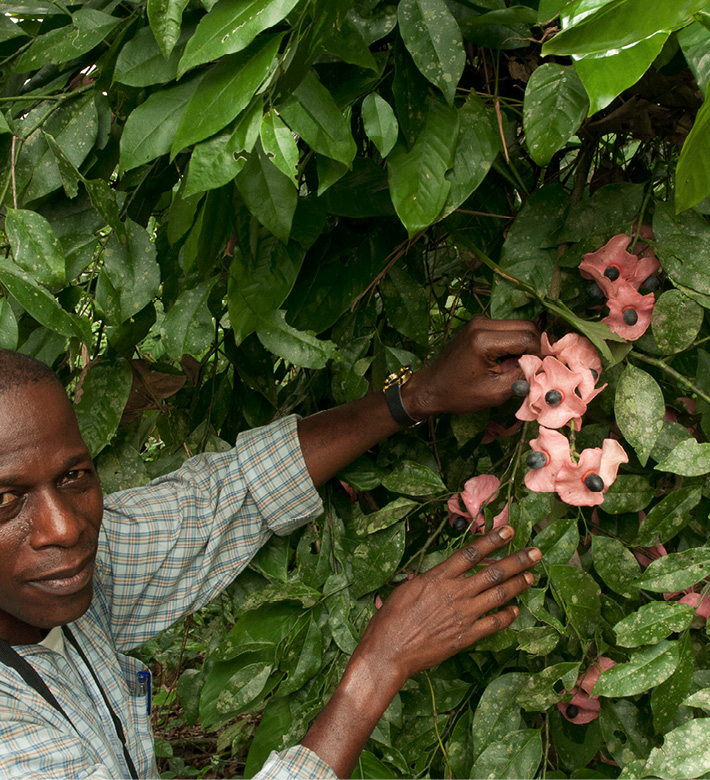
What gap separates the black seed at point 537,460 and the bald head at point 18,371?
0.57 metres

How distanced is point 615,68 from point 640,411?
0.47 meters

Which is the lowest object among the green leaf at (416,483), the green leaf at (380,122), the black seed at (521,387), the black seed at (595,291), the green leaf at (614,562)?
the green leaf at (614,562)

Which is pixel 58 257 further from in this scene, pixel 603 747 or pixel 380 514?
pixel 603 747

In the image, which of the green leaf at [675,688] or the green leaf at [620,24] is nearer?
the green leaf at [620,24]

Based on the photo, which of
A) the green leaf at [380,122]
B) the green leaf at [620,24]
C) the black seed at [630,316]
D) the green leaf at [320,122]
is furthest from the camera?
the black seed at [630,316]

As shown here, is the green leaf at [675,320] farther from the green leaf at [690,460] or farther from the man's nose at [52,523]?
the man's nose at [52,523]

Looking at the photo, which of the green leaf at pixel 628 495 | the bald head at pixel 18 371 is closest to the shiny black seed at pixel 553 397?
the green leaf at pixel 628 495

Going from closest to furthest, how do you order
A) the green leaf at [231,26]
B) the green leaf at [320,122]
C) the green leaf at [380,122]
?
the green leaf at [231,26] < the green leaf at [320,122] < the green leaf at [380,122]

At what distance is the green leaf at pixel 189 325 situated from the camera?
0.91 meters

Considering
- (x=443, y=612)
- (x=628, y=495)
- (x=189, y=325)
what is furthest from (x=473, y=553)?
(x=189, y=325)

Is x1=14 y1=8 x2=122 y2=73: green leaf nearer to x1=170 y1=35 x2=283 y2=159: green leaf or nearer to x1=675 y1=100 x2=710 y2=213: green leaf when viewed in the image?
x1=170 y1=35 x2=283 y2=159: green leaf

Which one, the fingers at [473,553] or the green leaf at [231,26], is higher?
the green leaf at [231,26]

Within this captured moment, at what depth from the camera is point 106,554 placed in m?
1.22

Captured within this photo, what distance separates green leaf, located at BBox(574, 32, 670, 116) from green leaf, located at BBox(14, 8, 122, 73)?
580mm
